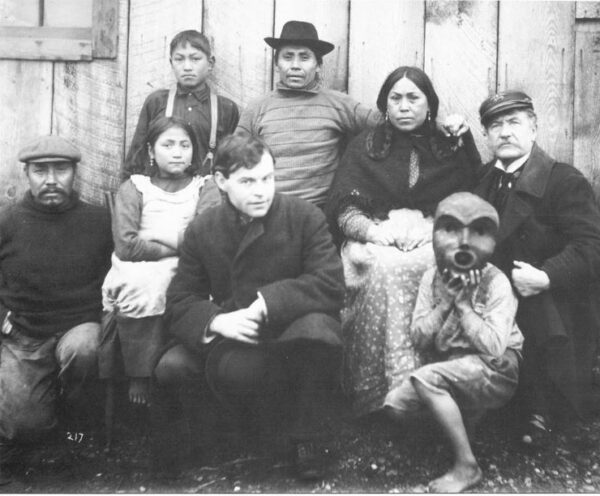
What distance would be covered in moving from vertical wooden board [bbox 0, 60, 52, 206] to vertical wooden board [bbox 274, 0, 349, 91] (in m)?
1.11

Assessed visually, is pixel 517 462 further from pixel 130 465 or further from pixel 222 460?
pixel 130 465

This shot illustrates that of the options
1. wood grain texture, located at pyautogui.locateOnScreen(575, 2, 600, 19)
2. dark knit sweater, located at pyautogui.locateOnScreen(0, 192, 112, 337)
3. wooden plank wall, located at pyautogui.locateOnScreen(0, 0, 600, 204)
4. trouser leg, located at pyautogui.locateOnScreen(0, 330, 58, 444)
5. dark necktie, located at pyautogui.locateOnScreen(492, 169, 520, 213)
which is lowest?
trouser leg, located at pyautogui.locateOnScreen(0, 330, 58, 444)

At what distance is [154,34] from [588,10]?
198cm

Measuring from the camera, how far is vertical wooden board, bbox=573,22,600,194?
356cm

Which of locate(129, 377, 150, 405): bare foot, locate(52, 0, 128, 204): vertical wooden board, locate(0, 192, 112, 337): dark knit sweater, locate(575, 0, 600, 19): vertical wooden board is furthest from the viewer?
locate(52, 0, 128, 204): vertical wooden board

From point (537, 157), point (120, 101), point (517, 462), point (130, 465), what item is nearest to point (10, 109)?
point (120, 101)

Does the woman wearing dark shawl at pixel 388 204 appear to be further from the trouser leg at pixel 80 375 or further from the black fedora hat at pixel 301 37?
the trouser leg at pixel 80 375

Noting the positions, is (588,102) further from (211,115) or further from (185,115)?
(185,115)

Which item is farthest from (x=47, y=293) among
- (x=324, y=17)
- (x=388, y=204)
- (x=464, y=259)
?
(x=324, y=17)

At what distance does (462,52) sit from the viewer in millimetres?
3625

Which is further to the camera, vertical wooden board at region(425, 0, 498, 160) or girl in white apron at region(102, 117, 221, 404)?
vertical wooden board at region(425, 0, 498, 160)

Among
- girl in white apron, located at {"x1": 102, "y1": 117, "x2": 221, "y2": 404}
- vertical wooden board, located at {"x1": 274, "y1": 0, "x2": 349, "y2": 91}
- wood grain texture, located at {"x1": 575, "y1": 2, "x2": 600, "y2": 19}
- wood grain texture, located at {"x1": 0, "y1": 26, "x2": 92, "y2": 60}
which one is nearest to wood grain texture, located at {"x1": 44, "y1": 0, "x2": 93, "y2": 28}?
wood grain texture, located at {"x1": 0, "y1": 26, "x2": 92, "y2": 60}

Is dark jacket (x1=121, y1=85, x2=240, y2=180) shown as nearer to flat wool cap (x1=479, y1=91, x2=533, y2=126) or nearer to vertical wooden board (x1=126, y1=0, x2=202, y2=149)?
vertical wooden board (x1=126, y1=0, x2=202, y2=149)

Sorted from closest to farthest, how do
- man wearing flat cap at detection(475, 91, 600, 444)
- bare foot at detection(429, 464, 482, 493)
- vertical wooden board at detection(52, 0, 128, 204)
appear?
1. bare foot at detection(429, 464, 482, 493)
2. man wearing flat cap at detection(475, 91, 600, 444)
3. vertical wooden board at detection(52, 0, 128, 204)
